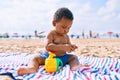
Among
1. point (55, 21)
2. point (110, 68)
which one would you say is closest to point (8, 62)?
point (55, 21)

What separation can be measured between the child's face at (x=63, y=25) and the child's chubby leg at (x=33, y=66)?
492mm

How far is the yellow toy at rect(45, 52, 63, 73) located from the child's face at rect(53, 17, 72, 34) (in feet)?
1.18

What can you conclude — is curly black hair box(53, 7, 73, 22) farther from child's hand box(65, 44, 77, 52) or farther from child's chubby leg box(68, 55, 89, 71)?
child's chubby leg box(68, 55, 89, 71)

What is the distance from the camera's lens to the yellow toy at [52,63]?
11.9 feet

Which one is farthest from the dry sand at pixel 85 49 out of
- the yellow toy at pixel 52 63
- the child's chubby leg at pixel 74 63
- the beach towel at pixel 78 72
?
the yellow toy at pixel 52 63

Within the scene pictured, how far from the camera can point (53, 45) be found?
380 centimetres

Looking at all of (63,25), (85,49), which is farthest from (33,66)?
(85,49)

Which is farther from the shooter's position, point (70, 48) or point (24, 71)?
point (70, 48)

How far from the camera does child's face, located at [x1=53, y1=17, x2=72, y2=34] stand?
369 centimetres

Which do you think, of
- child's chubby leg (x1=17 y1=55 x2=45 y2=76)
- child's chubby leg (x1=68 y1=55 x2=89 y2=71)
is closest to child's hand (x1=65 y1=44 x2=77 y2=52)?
child's chubby leg (x1=68 y1=55 x2=89 y2=71)

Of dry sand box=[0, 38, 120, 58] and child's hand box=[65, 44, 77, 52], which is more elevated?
child's hand box=[65, 44, 77, 52]

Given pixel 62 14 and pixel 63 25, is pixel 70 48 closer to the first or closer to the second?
pixel 63 25

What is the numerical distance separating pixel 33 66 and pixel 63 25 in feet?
2.19

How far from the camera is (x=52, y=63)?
145 inches
